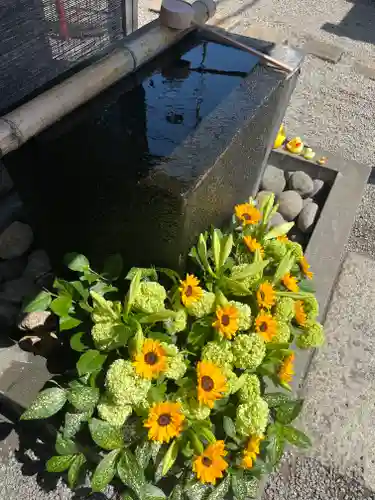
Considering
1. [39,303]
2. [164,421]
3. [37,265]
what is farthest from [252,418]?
[37,265]

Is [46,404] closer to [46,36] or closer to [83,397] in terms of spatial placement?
[83,397]

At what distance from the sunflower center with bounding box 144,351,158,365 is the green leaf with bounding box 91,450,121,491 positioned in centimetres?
37

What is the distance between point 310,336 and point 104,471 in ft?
3.49

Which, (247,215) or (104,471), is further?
(247,215)

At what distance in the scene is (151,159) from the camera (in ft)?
5.87

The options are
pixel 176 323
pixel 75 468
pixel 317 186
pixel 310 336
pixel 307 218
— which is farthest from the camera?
pixel 317 186

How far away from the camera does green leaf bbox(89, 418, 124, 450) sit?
1637 mm

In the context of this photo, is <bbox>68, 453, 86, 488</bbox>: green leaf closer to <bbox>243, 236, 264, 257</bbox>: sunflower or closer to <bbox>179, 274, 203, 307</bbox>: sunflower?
<bbox>179, 274, 203, 307</bbox>: sunflower

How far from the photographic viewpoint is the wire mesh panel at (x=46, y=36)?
2.71 m

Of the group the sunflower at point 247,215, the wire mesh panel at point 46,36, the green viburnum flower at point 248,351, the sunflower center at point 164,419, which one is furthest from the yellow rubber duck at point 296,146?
the sunflower center at point 164,419

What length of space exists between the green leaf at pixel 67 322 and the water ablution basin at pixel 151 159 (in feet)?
1.20

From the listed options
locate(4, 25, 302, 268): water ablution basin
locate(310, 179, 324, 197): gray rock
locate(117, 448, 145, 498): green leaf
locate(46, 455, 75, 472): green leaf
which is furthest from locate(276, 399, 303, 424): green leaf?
locate(310, 179, 324, 197): gray rock

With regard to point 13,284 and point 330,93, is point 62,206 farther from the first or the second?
point 330,93

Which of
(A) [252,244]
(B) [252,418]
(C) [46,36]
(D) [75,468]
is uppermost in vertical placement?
(C) [46,36]
